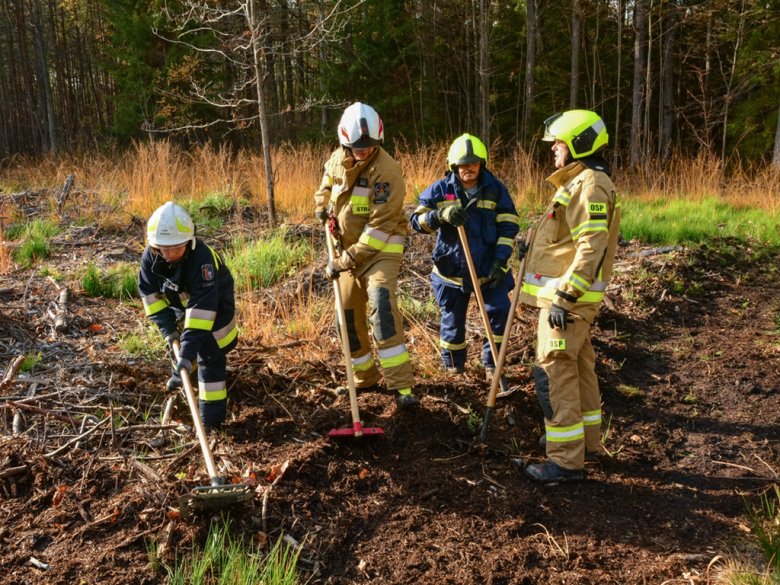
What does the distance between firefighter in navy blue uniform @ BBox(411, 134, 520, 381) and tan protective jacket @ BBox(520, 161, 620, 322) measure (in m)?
0.93

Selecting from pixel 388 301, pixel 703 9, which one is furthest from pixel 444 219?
pixel 703 9

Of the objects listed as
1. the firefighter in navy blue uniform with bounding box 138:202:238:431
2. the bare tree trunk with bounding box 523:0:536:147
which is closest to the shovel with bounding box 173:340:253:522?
the firefighter in navy blue uniform with bounding box 138:202:238:431

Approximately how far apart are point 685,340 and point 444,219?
289 cm

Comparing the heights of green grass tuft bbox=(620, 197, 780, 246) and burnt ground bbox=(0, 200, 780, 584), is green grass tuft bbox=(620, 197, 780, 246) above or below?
above

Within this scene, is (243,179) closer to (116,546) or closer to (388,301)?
(388,301)

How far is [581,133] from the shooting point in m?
3.34

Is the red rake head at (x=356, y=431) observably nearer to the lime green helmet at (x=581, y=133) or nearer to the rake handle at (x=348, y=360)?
the rake handle at (x=348, y=360)

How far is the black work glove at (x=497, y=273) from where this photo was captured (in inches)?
181

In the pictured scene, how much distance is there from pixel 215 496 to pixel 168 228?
5.28 ft

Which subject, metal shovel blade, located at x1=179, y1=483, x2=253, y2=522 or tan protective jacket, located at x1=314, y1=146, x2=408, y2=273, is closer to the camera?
metal shovel blade, located at x1=179, y1=483, x2=253, y2=522

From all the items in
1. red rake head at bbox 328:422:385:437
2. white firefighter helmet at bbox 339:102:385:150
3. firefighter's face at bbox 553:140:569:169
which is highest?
white firefighter helmet at bbox 339:102:385:150

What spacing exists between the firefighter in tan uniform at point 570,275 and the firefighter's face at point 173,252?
7.03 ft

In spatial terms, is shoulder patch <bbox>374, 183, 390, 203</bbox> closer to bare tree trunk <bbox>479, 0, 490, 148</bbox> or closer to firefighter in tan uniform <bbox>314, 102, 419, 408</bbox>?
A: firefighter in tan uniform <bbox>314, 102, 419, 408</bbox>

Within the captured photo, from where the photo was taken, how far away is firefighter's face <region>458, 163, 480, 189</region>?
4492 mm
